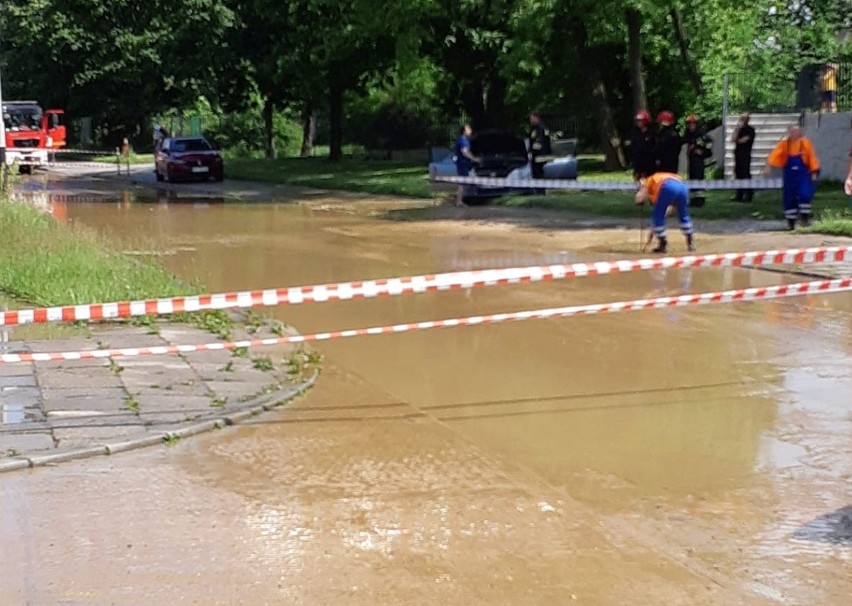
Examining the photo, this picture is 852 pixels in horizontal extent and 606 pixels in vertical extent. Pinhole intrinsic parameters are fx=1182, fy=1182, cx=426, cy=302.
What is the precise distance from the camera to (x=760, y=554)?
Answer: 533cm

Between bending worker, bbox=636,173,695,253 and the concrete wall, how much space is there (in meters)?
8.91

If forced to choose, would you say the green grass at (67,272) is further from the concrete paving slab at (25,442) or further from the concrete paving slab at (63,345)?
the concrete paving slab at (25,442)

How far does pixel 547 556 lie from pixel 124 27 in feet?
187

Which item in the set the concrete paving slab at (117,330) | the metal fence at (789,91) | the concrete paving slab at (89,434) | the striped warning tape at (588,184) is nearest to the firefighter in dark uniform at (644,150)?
the striped warning tape at (588,184)

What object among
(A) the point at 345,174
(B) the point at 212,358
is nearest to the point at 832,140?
(A) the point at 345,174

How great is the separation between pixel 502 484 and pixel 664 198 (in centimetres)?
938

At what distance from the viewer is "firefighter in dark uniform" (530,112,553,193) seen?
80.4ft

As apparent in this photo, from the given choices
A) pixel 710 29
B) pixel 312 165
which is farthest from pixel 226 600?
pixel 312 165

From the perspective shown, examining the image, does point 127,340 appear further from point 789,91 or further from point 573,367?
point 789,91

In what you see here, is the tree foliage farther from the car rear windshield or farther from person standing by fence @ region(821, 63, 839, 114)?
the car rear windshield

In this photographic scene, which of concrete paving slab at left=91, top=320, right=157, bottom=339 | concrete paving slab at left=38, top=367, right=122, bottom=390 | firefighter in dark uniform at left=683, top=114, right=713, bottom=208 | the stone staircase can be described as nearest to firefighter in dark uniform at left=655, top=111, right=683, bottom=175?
firefighter in dark uniform at left=683, top=114, right=713, bottom=208

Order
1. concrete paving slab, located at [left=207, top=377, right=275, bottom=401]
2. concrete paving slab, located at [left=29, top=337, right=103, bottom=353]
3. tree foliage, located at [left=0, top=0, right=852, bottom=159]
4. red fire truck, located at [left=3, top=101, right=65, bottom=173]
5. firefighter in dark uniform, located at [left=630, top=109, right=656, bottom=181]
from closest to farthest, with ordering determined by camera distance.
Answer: concrete paving slab, located at [left=207, top=377, right=275, bottom=401] → concrete paving slab, located at [left=29, top=337, right=103, bottom=353] → firefighter in dark uniform, located at [left=630, top=109, right=656, bottom=181] → tree foliage, located at [left=0, top=0, right=852, bottom=159] → red fire truck, located at [left=3, top=101, right=65, bottom=173]

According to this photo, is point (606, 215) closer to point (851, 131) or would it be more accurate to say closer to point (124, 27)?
point (851, 131)

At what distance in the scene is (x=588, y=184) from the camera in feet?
68.8
